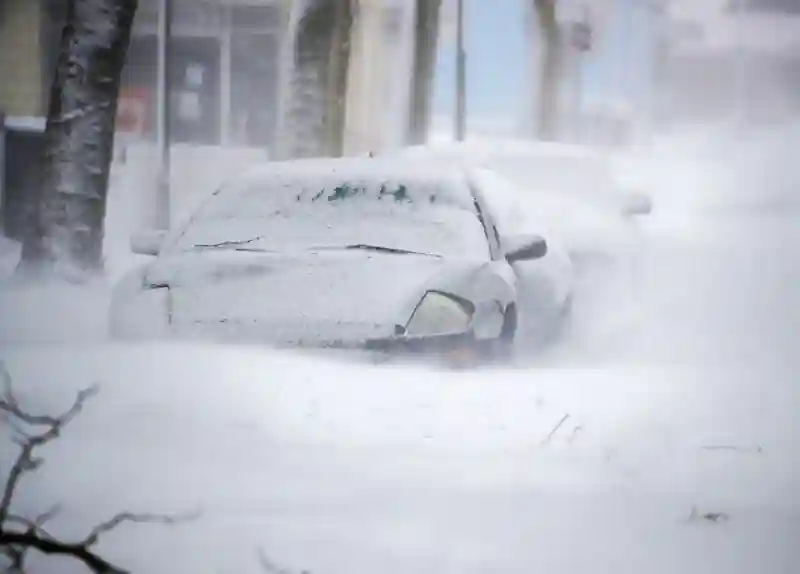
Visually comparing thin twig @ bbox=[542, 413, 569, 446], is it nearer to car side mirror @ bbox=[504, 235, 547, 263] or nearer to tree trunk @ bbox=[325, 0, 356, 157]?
car side mirror @ bbox=[504, 235, 547, 263]

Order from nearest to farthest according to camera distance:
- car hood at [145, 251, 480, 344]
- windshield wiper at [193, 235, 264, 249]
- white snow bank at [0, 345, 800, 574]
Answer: white snow bank at [0, 345, 800, 574] → car hood at [145, 251, 480, 344] → windshield wiper at [193, 235, 264, 249]

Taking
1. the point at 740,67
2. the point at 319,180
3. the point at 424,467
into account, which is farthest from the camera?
the point at 319,180

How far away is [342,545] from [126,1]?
4.14 feet

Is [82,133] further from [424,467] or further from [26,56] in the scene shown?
[424,467]

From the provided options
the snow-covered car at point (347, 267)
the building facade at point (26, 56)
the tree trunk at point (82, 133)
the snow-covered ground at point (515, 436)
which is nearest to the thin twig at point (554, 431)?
the snow-covered ground at point (515, 436)

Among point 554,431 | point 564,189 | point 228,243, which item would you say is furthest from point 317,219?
point 554,431

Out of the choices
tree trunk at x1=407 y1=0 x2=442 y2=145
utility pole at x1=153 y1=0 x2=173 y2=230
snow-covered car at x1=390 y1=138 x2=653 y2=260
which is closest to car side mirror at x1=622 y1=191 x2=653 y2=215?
snow-covered car at x1=390 y1=138 x2=653 y2=260

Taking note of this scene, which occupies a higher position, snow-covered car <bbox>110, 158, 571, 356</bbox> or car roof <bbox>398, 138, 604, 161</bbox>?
car roof <bbox>398, 138, 604, 161</bbox>

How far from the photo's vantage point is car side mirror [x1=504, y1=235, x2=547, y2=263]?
2.29m

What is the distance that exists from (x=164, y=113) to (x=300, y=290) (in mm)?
507

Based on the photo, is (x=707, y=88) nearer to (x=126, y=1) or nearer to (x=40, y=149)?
(x=126, y=1)

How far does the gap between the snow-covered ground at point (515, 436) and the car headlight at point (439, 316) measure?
91 millimetres

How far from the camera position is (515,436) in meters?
2.13

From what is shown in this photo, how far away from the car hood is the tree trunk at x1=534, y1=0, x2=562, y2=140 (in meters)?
0.36
